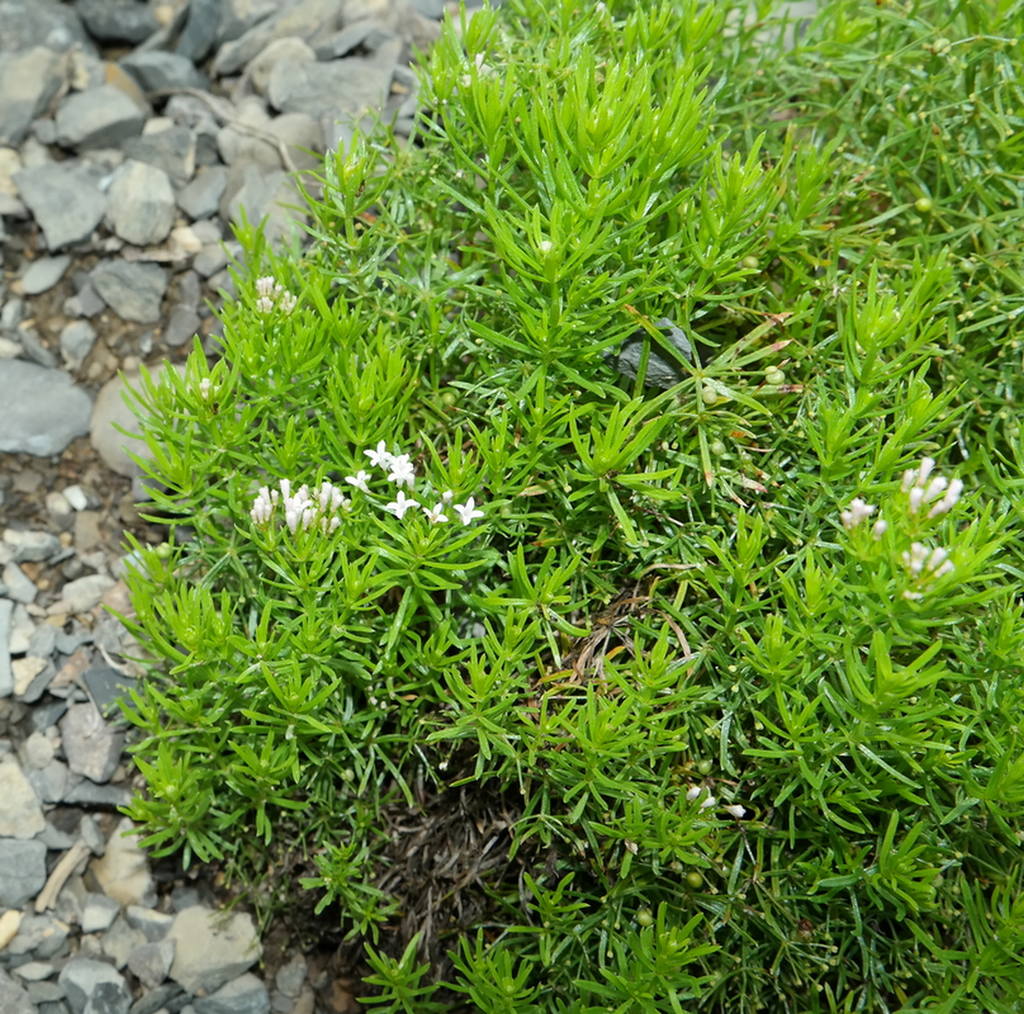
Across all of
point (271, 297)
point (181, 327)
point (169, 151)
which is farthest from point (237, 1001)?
point (169, 151)

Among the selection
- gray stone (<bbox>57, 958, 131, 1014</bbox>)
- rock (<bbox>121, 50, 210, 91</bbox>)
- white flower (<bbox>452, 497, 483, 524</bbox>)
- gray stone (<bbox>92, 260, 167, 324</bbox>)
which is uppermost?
rock (<bbox>121, 50, 210, 91</bbox>)

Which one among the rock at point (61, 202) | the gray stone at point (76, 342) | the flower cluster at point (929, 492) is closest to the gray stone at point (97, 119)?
the rock at point (61, 202)

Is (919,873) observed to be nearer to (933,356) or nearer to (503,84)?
(933,356)

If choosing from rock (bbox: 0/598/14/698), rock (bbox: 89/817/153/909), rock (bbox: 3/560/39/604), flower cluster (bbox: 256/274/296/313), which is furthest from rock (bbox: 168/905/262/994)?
flower cluster (bbox: 256/274/296/313)

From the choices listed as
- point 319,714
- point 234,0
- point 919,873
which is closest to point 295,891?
point 319,714

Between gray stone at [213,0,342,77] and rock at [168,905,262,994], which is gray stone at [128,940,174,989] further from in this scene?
gray stone at [213,0,342,77]

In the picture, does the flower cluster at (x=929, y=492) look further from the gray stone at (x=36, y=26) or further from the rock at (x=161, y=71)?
the gray stone at (x=36, y=26)

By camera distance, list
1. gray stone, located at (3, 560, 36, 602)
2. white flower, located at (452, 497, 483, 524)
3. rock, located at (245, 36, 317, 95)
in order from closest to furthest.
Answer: white flower, located at (452, 497, 483, 524) < gray stone, located at (3, 560, 36, 602) < rock, located at (245, 36, 317, 95)
